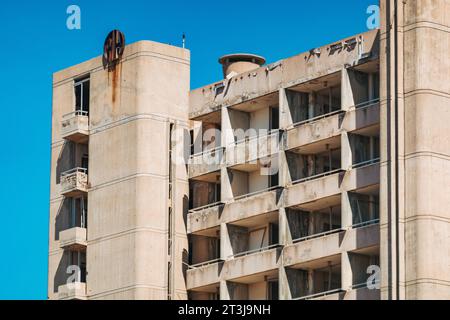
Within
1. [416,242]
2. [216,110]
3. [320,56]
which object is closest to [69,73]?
[216,110]

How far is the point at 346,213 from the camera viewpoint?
351ft

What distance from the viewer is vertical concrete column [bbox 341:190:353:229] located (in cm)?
10688

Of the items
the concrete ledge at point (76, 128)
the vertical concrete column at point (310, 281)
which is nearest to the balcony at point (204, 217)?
the vertical concrete column at point (310, 281)

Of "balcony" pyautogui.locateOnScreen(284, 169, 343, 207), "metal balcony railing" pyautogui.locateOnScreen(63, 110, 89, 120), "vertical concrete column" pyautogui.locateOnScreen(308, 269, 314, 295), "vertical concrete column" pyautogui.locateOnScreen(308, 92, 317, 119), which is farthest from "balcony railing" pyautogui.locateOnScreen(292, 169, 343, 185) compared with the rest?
"metal balcony railing" pyautogui.locateOnScreen(63, 110, 89, 120)

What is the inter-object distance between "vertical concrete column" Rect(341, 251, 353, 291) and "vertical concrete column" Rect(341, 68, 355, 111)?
25.7ft

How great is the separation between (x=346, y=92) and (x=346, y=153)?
3.26 m

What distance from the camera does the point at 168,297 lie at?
373 feet

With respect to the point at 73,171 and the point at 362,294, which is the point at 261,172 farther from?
the point at 362,294

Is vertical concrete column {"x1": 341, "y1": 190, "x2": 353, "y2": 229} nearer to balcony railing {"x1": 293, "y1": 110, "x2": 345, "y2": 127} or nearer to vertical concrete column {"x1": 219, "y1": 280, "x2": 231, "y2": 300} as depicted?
balcony railing {"x1": 293, "y1": 110, "x2": 345, "y2": 127}

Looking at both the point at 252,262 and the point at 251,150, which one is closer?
the point at 252,262

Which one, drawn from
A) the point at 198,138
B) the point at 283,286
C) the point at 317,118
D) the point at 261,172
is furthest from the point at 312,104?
the point at 283,286
